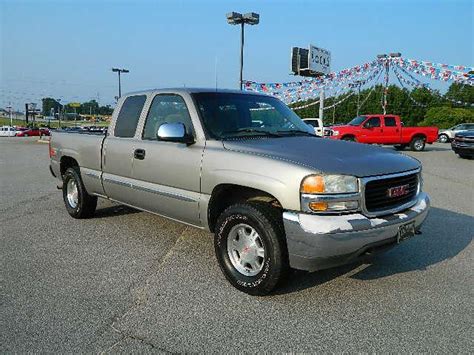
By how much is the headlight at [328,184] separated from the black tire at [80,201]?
12.6 ft

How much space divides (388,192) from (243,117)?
1751 mm

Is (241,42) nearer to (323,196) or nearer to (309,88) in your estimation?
(309,88)

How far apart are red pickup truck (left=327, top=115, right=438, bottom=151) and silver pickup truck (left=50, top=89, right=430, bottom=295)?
1532 centimetres

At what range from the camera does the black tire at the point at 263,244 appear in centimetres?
338

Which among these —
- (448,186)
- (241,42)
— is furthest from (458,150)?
(241,42)

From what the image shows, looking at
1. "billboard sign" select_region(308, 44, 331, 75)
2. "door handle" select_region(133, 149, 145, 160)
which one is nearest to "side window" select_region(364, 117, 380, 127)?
"billboard sign" select_region(308, 44, 331, 75)

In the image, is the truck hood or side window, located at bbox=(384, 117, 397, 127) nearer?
the truck hood

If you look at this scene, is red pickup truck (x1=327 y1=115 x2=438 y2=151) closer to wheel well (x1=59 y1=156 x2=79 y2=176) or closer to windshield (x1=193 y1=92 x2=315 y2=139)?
wheel well (x1=59 y1=156 x2=79 y2=176)

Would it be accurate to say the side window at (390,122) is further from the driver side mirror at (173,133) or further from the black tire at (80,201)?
the driver side mirror at (173,133)

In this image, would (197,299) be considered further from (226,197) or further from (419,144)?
(419,144)

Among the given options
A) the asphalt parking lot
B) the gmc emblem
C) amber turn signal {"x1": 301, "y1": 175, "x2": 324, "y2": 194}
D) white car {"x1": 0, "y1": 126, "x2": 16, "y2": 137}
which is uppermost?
amber turn signal {"x1": 301, "y1": 175, "x2": 324, "y2": 194}

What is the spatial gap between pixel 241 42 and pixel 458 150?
12.0m

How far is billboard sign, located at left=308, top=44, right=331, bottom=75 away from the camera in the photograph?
83.3 feet

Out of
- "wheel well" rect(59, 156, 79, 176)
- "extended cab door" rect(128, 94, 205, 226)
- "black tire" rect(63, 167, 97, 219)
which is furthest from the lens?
"wheel well" rect(59, 156, 79, 176)
